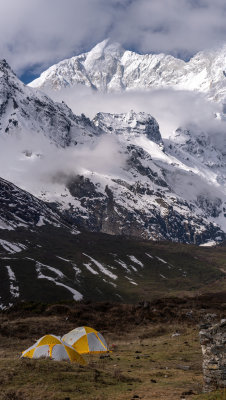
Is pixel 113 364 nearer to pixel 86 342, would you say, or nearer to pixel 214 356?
pixel 86 342

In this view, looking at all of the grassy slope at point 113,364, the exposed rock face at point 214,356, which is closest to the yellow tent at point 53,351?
the grassy slope at point 113,364

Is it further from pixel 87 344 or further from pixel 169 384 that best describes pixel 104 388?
pixel 87 344

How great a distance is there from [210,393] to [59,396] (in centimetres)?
889

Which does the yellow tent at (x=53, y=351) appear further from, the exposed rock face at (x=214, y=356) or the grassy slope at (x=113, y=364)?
the exposed rock face at (x=214, y=356)

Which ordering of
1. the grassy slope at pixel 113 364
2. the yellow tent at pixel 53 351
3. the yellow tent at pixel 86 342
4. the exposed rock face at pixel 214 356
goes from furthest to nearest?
the yellow tent at pixel 86 342, the yellow tent at pixel 53 351, the grassy slope at pixel 113 364, the exposed rock face at pixel 214 356

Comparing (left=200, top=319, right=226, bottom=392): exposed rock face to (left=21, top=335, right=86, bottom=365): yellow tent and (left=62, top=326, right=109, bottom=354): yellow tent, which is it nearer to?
(left=21, top=335, right=86, bottom=365): yellow tent

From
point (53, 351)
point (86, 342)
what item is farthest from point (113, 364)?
point (86, 342)

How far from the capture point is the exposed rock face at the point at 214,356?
2545cm

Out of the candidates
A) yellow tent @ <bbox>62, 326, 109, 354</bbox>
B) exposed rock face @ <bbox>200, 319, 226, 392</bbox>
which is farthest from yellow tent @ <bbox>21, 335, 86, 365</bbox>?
exposed rock face @ <bbox>200, 319, 226, 392</bbox>

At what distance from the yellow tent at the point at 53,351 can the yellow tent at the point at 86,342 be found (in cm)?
886

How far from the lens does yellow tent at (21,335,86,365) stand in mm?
39562

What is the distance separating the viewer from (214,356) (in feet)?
85.8

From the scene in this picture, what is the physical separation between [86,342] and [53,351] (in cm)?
1111

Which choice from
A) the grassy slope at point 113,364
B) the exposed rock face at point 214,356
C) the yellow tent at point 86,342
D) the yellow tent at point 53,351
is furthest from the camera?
the yellow tent at point 86,342
